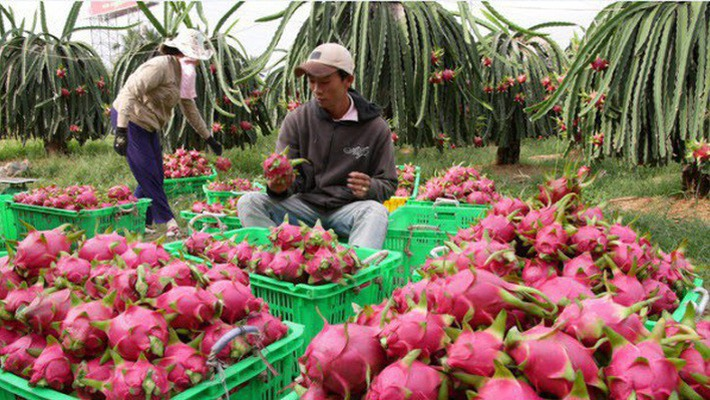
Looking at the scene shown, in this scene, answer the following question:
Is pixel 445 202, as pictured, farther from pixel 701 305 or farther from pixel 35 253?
pixel 35 253

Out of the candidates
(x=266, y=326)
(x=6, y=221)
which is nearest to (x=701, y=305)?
(x=266, y=326)

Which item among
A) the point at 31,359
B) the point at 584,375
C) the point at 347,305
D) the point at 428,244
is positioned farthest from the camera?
the point at 428,244

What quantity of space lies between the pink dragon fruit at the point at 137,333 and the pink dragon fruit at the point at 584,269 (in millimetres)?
974

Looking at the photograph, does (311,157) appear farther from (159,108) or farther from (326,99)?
(159,108)

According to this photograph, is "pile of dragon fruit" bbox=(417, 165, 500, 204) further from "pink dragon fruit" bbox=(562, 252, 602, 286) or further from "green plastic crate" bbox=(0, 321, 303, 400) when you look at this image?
"green plastic crate" bbox=(0, 321, 303, 400)

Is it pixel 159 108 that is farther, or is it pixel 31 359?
pixel 159 108

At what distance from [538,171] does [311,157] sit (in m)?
4.90

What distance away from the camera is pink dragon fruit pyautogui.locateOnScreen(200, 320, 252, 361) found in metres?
1.19

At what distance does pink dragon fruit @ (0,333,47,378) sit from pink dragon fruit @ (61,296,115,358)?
4.6 inches

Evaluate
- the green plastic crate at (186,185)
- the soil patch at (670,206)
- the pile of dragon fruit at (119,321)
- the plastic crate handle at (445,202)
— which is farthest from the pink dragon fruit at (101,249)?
the green plastic crate at (186,185)

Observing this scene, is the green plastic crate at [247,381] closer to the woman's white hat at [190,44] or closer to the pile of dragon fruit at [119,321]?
the pile of dragon fruit at [119,321]

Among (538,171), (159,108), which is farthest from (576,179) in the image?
(538,171)

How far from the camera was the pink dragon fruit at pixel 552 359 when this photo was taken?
2.52ft

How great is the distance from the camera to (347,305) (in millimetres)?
1941
